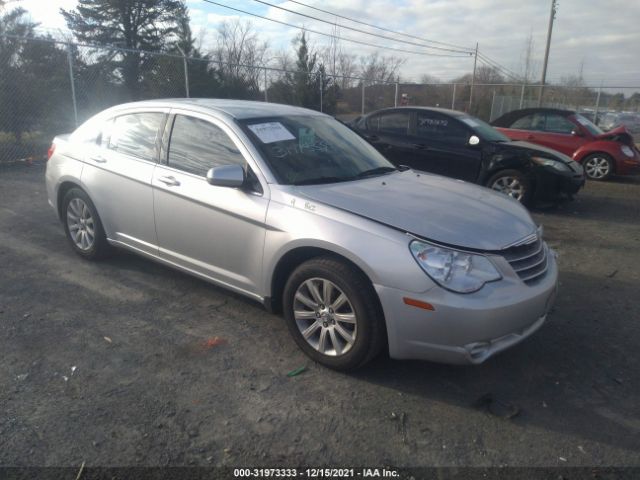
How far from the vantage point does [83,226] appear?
5.14 m

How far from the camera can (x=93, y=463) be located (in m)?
2.50

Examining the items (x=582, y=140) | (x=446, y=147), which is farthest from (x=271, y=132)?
(x=582, y=140)

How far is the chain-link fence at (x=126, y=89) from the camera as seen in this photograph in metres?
11.4

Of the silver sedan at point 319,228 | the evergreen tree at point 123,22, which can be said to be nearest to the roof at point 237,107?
the silver sedan at point 319,228

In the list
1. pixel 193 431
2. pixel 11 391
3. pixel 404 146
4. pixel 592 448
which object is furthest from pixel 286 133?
pixel 404 146

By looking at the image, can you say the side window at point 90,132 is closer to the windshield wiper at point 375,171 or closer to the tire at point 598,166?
the windshield wiper at point 375,171

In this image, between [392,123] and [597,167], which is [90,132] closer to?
[392,123]

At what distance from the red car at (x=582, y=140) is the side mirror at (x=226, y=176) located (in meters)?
8.99

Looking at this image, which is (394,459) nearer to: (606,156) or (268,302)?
(268,302)

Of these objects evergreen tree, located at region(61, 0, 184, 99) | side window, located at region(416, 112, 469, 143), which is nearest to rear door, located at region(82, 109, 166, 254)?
side window, located at region(416, 112, 469, 143)

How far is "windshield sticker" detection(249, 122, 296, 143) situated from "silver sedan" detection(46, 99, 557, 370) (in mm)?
15

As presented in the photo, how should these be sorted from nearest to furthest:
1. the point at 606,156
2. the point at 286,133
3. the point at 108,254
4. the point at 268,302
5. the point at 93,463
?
the point at 93,463, the point at 268,302, the point at 286,133, the point at 108,254, the point at 606,156

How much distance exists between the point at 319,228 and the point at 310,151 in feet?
3.39

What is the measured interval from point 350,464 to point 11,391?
6.93ft
